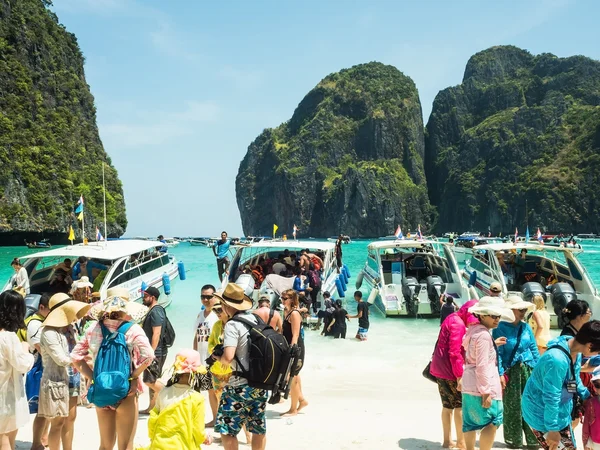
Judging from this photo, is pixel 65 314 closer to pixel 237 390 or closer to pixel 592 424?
pixel 237 390

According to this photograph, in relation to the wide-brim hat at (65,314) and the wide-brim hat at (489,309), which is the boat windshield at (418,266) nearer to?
the wide-brim hat at (489,309)

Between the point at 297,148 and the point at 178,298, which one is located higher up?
the point at 297,148

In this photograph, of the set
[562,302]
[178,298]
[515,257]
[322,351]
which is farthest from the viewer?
[178,298]

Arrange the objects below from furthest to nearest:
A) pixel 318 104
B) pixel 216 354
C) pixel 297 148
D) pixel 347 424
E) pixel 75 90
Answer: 1. pixel 318 104
2. pixel 297 148
3. pixel 75 90
4. pixel 347 424
5. pixel 216 354

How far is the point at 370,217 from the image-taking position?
4951 inches

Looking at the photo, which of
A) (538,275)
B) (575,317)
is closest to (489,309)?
(575,317)

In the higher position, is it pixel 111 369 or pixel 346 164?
pixel 346 164

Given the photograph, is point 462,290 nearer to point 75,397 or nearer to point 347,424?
point 347,424

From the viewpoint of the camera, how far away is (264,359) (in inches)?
151

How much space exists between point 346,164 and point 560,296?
132m

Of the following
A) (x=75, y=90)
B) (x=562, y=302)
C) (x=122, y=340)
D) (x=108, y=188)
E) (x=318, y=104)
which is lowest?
(x=562, y=302)

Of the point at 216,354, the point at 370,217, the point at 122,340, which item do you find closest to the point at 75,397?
the point at 122,340

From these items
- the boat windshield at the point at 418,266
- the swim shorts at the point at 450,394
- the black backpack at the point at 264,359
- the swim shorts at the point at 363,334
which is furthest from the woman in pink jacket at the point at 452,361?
the boat windshield at the point at 418,266

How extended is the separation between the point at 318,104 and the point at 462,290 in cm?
14646
